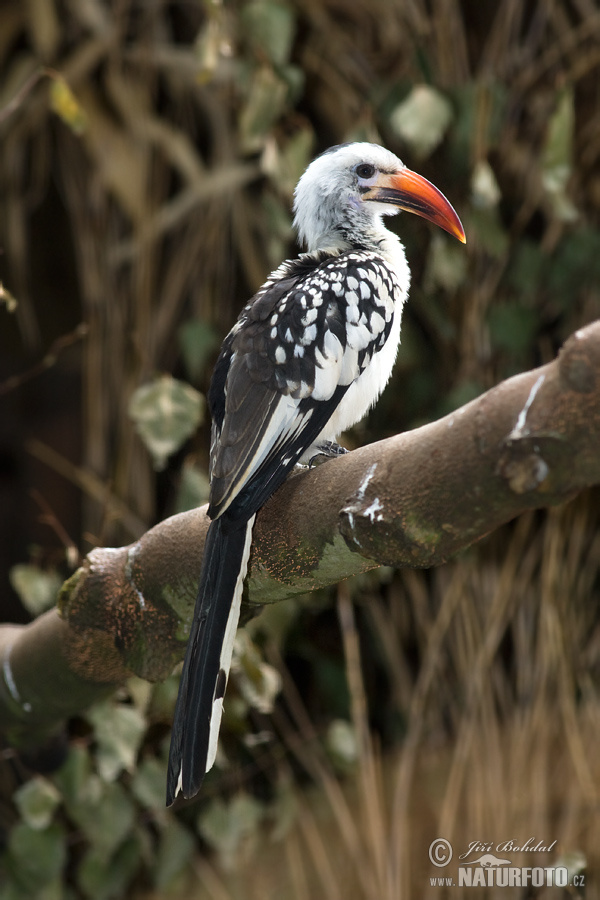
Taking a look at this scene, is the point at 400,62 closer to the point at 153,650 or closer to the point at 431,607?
the point at 431,607

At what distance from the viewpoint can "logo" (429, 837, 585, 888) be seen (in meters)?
2.12

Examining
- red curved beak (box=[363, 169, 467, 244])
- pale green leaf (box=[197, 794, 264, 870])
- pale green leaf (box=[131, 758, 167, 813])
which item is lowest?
pale green leaf (box=[197, 794, 264, 870])

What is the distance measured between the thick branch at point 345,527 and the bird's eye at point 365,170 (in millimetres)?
657

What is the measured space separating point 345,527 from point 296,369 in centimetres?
37

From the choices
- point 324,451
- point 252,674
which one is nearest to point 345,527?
point 324,451

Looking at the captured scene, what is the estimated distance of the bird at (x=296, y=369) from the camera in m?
1.08

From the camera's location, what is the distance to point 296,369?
4.18ft

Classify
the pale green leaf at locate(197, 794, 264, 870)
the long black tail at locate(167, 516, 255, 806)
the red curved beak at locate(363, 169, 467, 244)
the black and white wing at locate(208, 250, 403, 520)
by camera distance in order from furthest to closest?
the pale green leaf at locate(197, 794, 264, 870) → the red curved beak at locate(363, 169, 467, 244) → the black and white wing at locate(208, 250, 403, 520) → the long black tail at locate(167, 516, 255, 806)

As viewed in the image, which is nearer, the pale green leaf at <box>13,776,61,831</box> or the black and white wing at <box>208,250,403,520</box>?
the black and white wing at <box>208,250,403,520</box>

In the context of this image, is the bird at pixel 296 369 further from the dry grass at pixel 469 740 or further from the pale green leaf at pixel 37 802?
the dry grass at pixel 469 740

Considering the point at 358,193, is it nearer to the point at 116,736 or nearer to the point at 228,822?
the point at 116,736

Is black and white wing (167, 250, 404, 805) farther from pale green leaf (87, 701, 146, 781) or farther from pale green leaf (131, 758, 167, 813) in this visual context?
pale green leaf (131, 758, 167, 813)

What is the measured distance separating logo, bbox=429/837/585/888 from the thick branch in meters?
1.05

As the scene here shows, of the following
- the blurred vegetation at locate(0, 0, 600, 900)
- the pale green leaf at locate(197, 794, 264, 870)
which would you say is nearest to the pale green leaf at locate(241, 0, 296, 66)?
the blurred vegetation at locate(0, 0, 600, 900)
